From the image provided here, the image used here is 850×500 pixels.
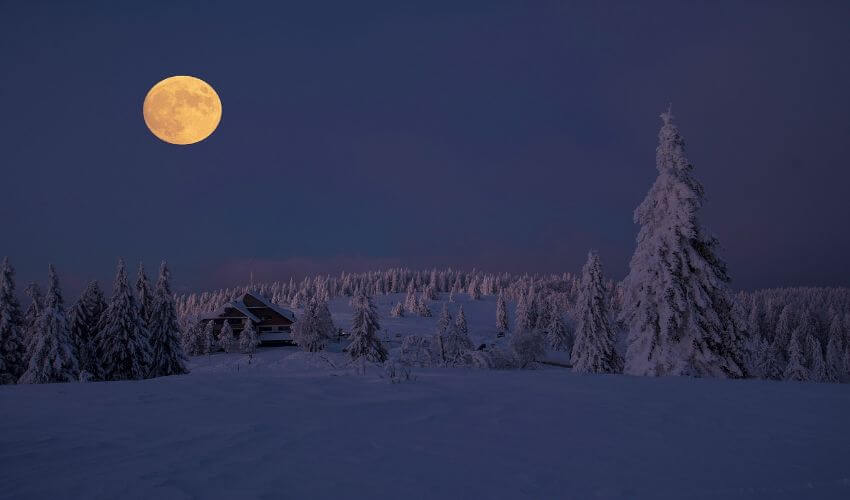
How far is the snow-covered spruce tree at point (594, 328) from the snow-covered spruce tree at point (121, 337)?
32.1 metres

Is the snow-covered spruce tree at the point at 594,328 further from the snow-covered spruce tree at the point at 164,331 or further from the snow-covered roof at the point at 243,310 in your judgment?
the snow-covered roof at the point at 243,310

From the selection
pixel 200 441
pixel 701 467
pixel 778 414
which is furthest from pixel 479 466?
pixel 778 414

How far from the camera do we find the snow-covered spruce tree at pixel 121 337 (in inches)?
1236

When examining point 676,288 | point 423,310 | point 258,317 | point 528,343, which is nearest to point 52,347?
point 676,288

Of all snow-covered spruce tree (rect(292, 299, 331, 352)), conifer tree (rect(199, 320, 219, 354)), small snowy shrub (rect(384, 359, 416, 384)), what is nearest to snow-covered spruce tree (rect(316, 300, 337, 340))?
snow-covered spruce tree (rect(292, 299, 331, 352))

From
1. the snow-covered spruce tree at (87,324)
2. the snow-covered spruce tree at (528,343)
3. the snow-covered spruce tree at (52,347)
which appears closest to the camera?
the snow-covered spruce tree at (52,347)

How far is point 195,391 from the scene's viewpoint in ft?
22.2

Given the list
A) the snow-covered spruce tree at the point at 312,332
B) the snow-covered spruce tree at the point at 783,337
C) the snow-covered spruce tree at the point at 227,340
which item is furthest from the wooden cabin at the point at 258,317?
the snow-covered spruce tree at the point at 783,337

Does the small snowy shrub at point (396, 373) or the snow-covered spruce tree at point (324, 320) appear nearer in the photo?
the small snowy shrub at point (396, 373)

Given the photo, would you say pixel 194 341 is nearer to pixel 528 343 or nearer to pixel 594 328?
pixel 528 343

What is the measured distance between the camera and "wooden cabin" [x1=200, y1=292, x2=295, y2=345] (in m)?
70.8

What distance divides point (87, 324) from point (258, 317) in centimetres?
4208

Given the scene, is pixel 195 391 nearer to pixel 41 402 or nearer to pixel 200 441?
pixel 41 402

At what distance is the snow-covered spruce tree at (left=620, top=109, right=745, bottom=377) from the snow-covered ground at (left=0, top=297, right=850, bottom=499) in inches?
413
